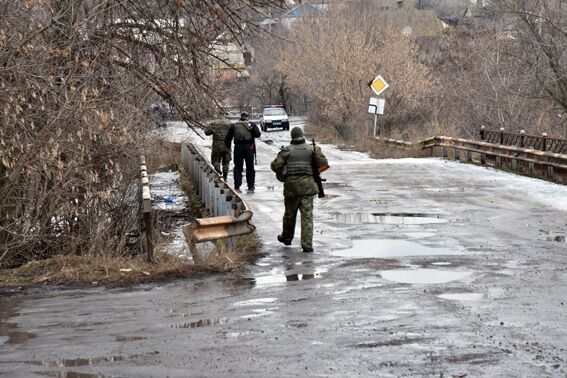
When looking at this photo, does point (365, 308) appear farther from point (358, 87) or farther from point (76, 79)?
point (358, 87)

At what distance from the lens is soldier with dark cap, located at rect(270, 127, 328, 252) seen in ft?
45.5

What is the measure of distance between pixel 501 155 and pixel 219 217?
54.5 ft

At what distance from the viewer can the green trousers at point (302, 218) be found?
13.8 metres

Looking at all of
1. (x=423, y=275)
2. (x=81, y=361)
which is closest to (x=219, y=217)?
(x=423, y=275)

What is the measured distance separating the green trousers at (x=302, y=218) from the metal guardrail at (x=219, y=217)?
1.84ft

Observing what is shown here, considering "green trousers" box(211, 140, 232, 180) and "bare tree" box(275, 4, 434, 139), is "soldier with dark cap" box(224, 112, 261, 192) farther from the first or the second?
"bare tree" box(275, 4, 434, 139)

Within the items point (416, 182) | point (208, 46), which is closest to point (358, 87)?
point (416, 182)

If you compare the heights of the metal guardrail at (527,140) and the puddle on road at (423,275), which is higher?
the metal guardrail at (527,140)

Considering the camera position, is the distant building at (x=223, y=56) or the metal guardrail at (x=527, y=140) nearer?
the distant building at (x=223, y=56)

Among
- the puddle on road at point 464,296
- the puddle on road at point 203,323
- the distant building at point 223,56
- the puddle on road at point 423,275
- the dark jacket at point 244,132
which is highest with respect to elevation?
the distant building at point 223,56

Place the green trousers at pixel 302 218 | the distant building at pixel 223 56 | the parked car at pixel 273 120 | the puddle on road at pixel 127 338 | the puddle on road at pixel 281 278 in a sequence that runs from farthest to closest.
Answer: the parked car at pixel 273 120 < the distant building at pixel 223 56 < the green trousers at pixel 302 218 < the puddle on road at pixel 281 278 < the puddle on road at pixel 127 338

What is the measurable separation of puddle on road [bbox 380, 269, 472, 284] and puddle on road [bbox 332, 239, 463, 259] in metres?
1.33

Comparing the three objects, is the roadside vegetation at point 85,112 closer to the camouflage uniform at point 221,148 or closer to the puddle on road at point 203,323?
the puddle on road at point 203,323

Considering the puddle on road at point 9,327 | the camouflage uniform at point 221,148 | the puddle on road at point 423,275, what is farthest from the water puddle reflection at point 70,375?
the camouflage uniform at point 221,148
